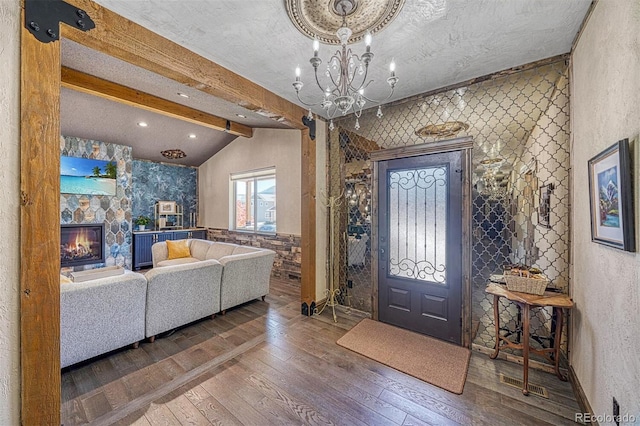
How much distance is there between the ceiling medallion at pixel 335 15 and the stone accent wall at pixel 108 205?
232 inches

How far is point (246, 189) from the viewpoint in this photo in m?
6.59

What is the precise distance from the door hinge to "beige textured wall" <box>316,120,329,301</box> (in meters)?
2.58

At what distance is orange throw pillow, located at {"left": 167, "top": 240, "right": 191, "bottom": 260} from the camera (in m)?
4.99

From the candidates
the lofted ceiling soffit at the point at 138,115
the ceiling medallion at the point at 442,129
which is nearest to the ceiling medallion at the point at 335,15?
the ceiling medallion at the point at 442,129

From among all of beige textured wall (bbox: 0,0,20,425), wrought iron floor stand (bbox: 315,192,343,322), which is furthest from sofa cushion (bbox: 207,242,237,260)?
beige textured wall (bbox: 0,0,20,425)

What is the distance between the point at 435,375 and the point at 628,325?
1393 mm

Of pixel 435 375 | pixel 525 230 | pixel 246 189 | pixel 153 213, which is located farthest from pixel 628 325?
pixel 153 213

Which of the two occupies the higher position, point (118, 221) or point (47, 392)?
point (118, 221)

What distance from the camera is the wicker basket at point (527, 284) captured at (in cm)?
206

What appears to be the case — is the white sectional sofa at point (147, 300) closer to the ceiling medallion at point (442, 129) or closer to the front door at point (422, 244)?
the front door at point (422, 244)

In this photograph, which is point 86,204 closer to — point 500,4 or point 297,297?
point 297,297

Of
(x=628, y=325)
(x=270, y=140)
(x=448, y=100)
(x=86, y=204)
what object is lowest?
(x=628, y=325)

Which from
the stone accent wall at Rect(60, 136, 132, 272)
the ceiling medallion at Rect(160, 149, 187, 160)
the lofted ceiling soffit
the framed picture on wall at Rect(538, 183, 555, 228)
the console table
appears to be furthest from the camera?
the ceiling medallion at Rect(160, 149, 187, 160)

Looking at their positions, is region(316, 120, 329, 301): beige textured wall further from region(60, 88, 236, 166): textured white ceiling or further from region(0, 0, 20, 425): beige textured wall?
region(60, 88, 236, 166): textured white ceiling
